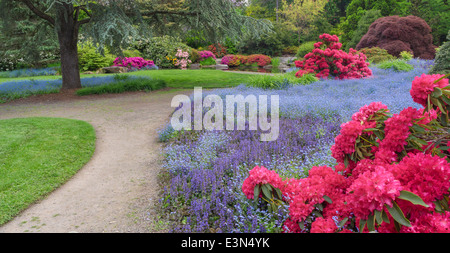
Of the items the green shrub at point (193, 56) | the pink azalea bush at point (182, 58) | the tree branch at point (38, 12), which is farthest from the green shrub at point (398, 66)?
the green shrub at point (193, 56)

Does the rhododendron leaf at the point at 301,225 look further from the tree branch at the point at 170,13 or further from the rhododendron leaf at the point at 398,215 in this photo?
the tree branch at the point at 170,13

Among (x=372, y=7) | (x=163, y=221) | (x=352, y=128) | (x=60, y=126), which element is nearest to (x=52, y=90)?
(x=60, y=126)

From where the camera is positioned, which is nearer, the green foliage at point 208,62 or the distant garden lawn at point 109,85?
the distant garden lawn at point 109,85

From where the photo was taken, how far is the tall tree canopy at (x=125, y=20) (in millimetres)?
9102

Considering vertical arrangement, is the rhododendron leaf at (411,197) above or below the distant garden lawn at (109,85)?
above

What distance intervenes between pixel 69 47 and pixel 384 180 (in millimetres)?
11976

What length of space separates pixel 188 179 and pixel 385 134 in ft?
8.28

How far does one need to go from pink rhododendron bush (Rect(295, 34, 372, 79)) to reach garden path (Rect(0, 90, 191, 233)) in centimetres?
560

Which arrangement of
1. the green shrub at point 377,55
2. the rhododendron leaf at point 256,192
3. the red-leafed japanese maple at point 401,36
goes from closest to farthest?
the rhododendron leaf at point 256,192 → the green shrub at point 377,55 → the red-leafed japanese maple at point 401,36

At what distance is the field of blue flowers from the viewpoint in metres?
2.87

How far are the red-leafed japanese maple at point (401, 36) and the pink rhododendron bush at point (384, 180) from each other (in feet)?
61.3

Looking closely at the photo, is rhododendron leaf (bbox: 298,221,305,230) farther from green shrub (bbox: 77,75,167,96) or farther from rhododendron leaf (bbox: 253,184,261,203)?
green shrub (bbox: 77,75,167,96)

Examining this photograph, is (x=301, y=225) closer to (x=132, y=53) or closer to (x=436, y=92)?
(x=436, y=92)

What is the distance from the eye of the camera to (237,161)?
13.3ft
